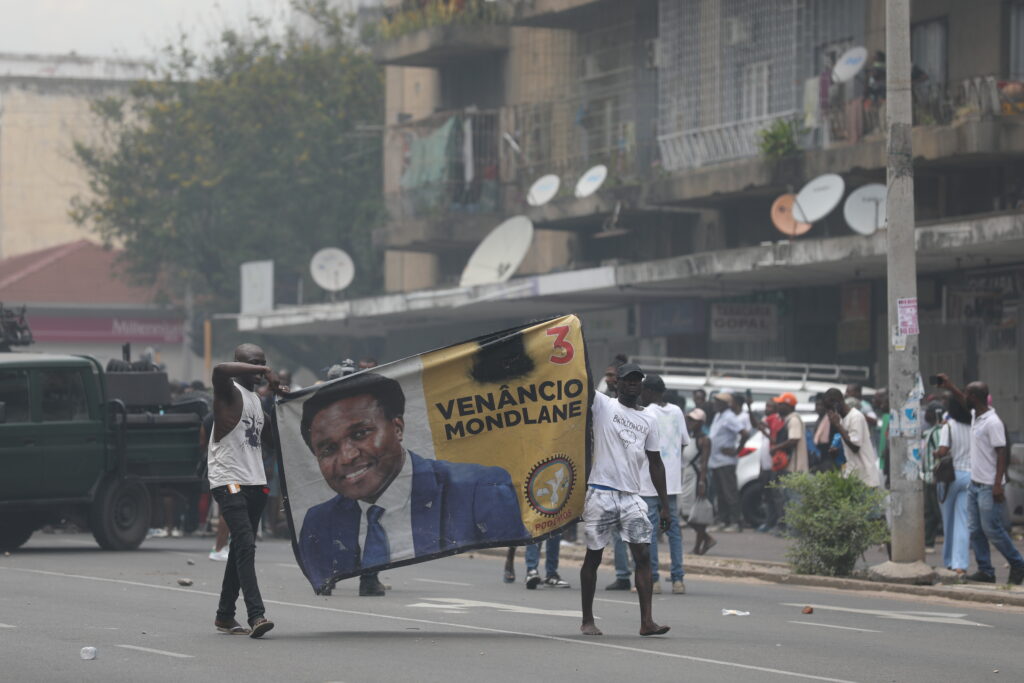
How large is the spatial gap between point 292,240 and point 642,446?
39.8 metres

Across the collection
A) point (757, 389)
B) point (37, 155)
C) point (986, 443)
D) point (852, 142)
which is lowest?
point (986, 443)

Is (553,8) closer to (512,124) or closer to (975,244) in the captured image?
(512,124)

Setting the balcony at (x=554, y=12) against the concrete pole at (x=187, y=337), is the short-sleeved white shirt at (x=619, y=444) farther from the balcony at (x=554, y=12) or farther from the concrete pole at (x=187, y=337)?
the concrete pole at (x=187, y=337)

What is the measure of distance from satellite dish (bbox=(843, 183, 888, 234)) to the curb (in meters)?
8.76

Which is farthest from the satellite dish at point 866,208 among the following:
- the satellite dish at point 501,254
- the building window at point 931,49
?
the satellite dish at point 501,254

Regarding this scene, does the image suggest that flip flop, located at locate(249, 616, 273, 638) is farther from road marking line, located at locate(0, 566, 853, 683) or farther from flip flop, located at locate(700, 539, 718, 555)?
flip flop, located at locate(700, 539, 718, 555)

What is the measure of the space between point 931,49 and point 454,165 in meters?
14.3

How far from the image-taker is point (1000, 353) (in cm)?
2698

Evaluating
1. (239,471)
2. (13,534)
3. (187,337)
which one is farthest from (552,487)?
(187,337)

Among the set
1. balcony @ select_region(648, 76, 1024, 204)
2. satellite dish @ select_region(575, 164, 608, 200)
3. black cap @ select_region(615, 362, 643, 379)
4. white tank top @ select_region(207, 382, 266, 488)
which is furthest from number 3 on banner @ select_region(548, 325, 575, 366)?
satellite dish @ select_region(575, 164, 608, 200)

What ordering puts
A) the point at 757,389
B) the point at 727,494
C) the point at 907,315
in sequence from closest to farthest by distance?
the point at 907,315, the point at 727,494, the point at 757,389

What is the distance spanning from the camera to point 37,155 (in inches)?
2687

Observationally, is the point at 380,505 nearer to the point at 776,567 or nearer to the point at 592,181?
the point at 776,567

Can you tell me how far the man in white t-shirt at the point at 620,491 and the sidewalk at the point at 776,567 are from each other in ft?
16.7
